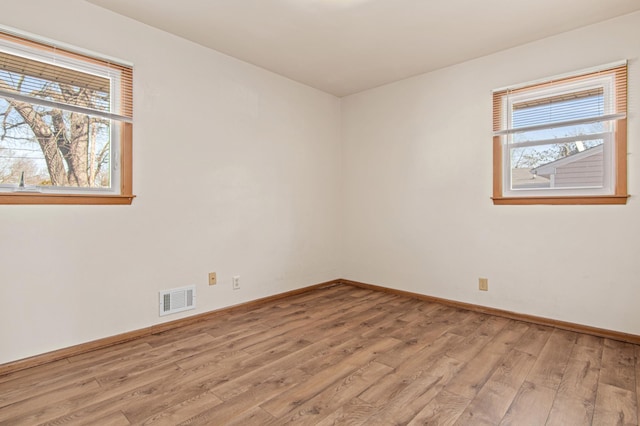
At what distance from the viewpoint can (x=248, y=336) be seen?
2.73 metres

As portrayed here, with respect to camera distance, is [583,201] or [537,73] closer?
[583,201]

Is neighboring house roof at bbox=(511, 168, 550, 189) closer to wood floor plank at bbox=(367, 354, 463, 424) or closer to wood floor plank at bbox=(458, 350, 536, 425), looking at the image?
wood floor plank at bbox=(458, 350, 536, 425)

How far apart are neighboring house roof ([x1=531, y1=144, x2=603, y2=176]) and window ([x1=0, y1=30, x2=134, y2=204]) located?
3.47 m

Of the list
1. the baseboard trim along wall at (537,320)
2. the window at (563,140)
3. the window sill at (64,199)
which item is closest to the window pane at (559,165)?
the window at (563,140)

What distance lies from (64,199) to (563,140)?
3922mm

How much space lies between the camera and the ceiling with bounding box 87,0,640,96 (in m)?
2.49

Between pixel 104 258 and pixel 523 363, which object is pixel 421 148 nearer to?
pixel 523 363

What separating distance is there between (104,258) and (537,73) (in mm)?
3903

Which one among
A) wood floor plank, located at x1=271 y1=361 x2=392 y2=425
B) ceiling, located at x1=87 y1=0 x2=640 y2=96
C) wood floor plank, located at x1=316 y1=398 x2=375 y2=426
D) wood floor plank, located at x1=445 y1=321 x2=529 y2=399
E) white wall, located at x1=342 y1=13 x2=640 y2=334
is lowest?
wood floor plank, located at x1=316 y1=398 x2=375 y2=426

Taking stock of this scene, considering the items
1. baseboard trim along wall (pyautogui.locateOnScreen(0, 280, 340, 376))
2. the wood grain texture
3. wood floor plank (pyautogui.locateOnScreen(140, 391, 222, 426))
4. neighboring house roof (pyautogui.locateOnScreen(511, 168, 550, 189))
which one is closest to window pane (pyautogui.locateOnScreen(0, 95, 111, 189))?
baseboard trim along wall (pyautogui.locateOnScreen(0, 280, 340, 376))

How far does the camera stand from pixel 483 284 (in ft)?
11.0

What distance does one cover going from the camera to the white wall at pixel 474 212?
2699 mm

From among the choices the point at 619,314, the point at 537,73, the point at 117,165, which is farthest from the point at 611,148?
the point at 117,165

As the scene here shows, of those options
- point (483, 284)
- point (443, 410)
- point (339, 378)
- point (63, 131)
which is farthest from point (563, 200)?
point (63, 131)
